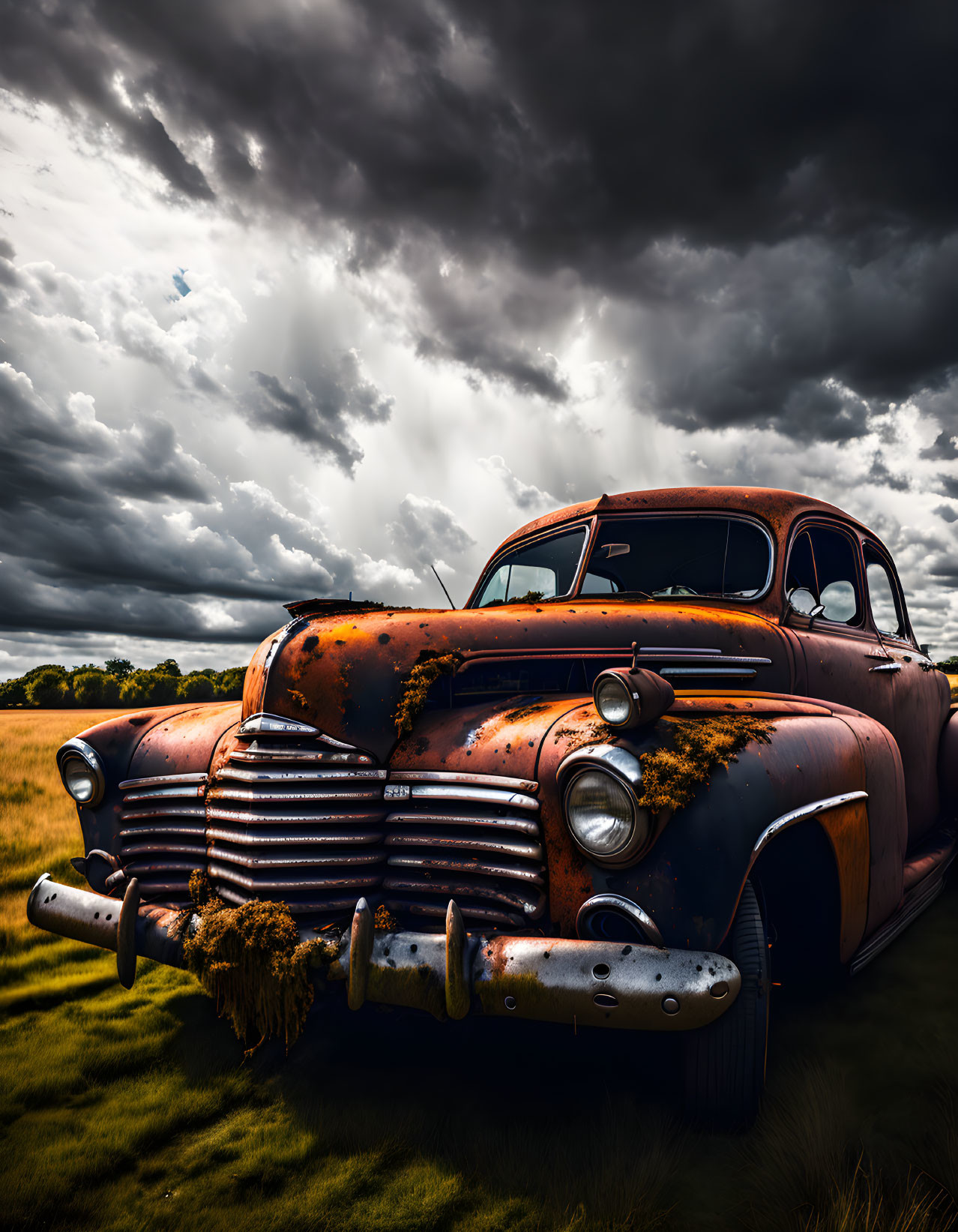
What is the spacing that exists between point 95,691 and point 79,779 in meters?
38.1

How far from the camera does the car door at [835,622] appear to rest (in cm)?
342

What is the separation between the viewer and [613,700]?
6.80 ft

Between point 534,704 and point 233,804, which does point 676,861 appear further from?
point 233,804

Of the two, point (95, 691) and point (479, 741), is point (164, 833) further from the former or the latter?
point (95, 691)

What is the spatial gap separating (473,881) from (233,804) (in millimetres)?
882

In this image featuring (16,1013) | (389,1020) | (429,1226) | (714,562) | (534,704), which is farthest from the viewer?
(714,562)

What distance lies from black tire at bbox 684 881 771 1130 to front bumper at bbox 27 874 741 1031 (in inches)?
4.6

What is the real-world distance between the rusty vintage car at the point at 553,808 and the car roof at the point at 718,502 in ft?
0.09

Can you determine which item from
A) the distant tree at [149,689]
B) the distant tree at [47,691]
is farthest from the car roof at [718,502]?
the distant tree at [47,691]

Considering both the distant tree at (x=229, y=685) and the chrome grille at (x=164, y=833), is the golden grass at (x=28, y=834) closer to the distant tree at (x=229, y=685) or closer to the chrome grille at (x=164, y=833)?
the chrome grille at (x=164, y=833)

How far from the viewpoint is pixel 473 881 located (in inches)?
86.0

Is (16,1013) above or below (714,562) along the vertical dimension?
below

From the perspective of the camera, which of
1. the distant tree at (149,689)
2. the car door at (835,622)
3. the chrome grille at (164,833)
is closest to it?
the chrome grille at (164,833)

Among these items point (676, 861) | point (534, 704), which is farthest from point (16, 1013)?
point (676, 861)
